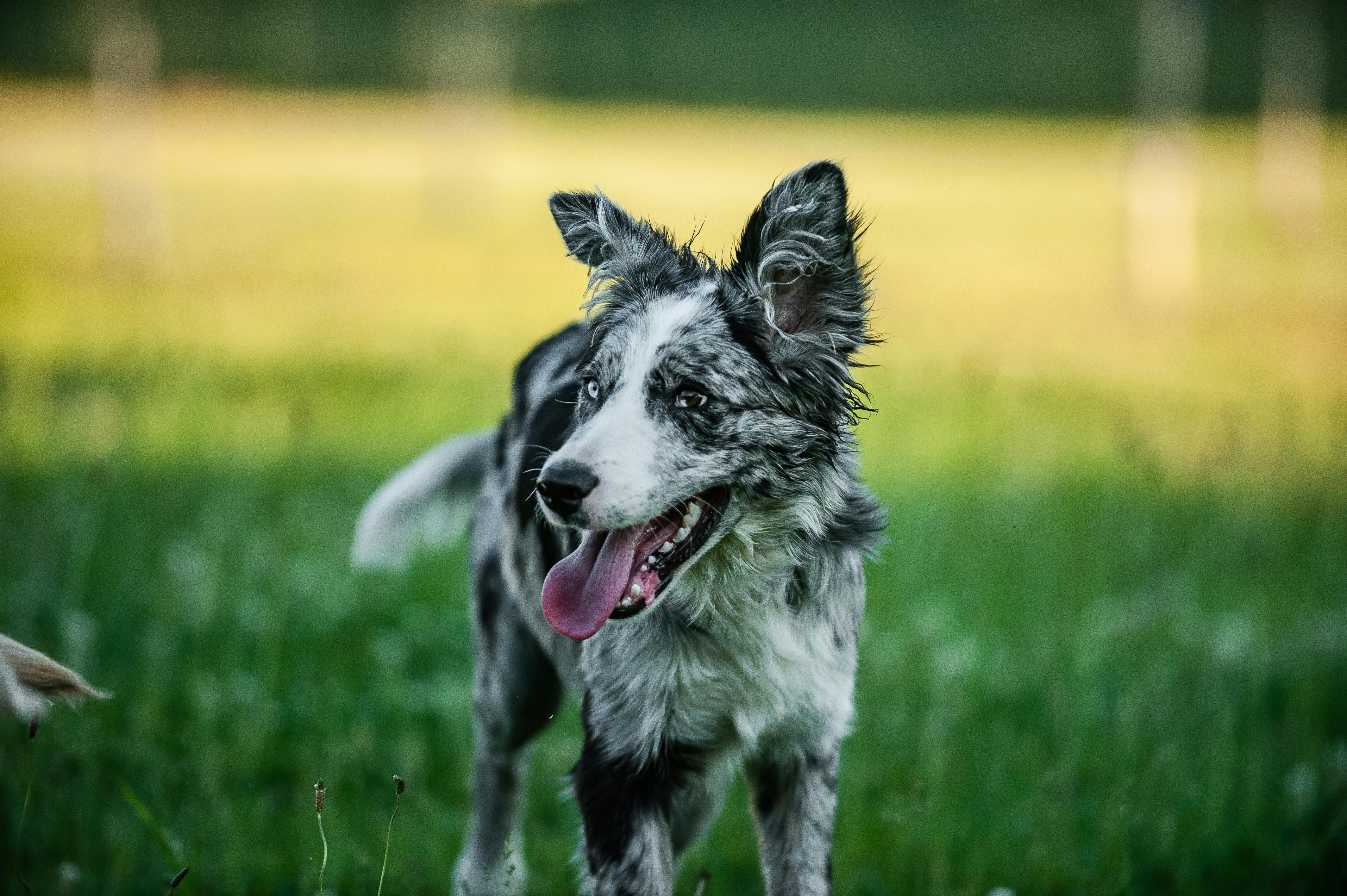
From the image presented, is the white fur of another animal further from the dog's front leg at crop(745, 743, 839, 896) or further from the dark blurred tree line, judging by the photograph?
the dark blurred tree line

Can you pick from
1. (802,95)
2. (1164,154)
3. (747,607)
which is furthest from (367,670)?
(802,95)

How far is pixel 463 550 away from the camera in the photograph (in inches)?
258

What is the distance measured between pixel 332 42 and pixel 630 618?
39170mm

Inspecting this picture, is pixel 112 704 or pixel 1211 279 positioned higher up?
pixel 1211 279

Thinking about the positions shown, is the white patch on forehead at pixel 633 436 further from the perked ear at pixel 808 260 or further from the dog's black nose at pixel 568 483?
the perked ear at pixel 808 260

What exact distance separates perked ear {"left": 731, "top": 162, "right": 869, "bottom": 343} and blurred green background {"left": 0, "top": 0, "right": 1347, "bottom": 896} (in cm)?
153

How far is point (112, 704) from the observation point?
15.3 feet

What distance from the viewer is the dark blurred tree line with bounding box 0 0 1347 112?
120ft

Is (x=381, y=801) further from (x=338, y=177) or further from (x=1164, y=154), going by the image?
(x=338, y=177)

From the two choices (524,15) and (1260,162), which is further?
(524,15)

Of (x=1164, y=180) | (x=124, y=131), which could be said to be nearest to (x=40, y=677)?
(x=124, y=131)

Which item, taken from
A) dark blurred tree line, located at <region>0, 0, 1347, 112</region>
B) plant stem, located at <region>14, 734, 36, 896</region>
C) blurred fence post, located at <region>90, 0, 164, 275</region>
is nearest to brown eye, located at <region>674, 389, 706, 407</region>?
plant stem, located at <region>14, 734, 36, 896</region>

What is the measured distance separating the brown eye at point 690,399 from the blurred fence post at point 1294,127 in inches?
792

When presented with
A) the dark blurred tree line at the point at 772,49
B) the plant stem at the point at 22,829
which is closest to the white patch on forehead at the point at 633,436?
the plant stem at the point at 22,829
